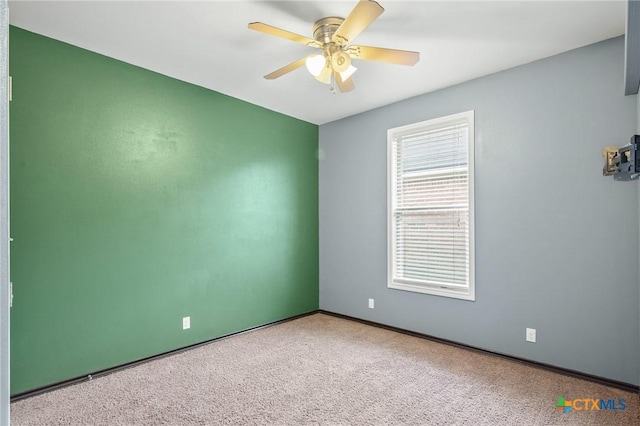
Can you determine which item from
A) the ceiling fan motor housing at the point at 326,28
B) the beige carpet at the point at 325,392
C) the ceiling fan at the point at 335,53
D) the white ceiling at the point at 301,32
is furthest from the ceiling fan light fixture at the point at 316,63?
the beige carpet at the point at 325,392

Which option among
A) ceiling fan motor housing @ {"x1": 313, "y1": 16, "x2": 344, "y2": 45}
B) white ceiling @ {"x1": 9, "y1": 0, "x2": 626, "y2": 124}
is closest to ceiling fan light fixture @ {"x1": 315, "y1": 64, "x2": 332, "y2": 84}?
ceiling fan motor housing @ {"x1": 313, "y1": 16, "x2": 344, "y2": 45}

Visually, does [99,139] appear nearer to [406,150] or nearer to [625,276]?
[406,150]

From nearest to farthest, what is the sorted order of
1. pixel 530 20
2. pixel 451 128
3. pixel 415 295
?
pixel 530 20 < pixel 451 128 < pixel 415 295

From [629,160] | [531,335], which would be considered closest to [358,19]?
[629,160]

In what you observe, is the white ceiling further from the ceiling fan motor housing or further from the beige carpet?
the beige carpet

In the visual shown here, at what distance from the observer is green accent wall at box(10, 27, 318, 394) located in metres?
2.52

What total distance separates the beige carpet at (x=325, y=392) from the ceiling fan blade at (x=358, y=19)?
2415 mm

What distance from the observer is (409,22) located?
2.39 metres

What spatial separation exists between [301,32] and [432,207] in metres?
2.18

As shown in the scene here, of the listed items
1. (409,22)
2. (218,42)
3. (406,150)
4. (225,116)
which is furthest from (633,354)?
(225,116)

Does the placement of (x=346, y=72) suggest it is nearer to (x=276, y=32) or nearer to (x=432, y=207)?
(x=276, y=32)

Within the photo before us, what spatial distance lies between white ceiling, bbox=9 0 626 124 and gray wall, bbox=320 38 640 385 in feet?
0.83

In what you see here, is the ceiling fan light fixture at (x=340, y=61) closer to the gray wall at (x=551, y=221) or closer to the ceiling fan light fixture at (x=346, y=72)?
the ceiling fan light fixture at (x=346, y=72)

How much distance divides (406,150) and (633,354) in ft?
8.54
